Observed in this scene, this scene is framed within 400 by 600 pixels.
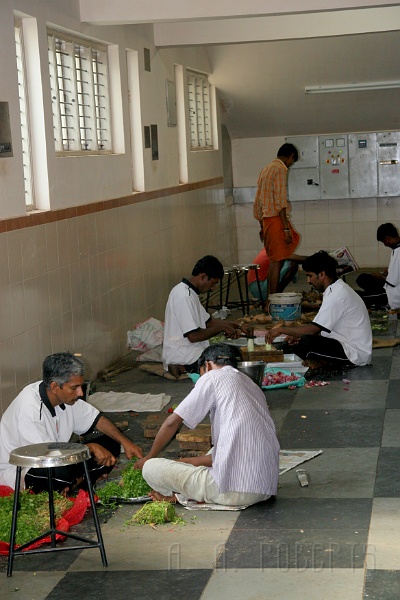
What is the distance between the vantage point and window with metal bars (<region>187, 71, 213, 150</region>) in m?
14.7

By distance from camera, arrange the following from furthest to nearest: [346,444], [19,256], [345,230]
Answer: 1. [345,230]
2. [19,256]
3. [346,444]

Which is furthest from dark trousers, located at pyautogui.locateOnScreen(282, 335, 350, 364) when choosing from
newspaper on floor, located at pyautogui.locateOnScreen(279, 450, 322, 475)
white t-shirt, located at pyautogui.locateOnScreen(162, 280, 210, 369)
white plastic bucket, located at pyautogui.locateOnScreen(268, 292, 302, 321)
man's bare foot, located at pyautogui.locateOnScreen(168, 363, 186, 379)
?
newspaper on floor, located at pyautogui.locateOnScreen(279, 450, 322, 475)

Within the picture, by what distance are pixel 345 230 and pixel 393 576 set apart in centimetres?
1301

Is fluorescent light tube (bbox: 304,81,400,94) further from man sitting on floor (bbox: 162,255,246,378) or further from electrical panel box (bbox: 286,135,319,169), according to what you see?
man sitting on floor (bbox: 162,255,246,378)

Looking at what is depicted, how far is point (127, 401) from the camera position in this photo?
900 cm

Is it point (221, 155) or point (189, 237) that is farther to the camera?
point (221, 155)

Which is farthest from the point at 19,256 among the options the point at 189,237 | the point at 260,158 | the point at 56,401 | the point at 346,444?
the point at 260,158

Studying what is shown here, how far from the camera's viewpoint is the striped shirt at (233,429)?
5.90m

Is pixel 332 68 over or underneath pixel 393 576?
over

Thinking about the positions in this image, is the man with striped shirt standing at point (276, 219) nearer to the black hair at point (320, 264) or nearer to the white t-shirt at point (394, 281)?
the white t-shirt at point (394, 281)

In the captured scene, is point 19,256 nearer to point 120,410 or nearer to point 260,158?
point 120,410

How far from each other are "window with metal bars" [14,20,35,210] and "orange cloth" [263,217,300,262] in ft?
18.1

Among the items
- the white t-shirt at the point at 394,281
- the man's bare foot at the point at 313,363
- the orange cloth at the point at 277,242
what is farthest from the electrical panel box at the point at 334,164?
the man's bare foot at the point at 313,363

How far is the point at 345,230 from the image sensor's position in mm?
17531
